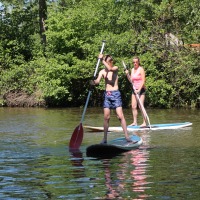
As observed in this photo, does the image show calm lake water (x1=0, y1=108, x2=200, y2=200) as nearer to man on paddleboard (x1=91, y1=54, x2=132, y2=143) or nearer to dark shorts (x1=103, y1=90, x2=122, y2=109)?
man on paddleboard (x1=91, y1=54, x2=132, y2=143)

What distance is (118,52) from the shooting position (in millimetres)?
26016

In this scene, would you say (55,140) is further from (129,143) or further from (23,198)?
(23,198)

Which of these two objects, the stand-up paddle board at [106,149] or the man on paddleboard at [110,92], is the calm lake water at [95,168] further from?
the man on paddleboard at [110,92]

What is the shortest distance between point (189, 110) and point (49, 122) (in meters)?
6.69

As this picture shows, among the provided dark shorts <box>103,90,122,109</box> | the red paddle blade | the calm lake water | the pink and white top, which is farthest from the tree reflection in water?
the pink and white top

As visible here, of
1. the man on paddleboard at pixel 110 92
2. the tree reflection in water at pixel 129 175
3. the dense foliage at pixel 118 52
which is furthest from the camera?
the dense foliage at pixel 118 52

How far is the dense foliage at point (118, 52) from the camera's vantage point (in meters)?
25.1

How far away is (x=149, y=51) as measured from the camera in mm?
26094

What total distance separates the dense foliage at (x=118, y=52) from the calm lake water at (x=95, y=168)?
9.07 meters

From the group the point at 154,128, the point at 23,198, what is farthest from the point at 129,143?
the point at 23,198

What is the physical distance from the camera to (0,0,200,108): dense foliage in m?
25.1

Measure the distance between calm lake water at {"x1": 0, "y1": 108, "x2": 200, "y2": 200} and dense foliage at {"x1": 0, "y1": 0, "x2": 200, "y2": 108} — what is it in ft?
29.8

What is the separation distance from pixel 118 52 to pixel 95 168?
53.7 feet

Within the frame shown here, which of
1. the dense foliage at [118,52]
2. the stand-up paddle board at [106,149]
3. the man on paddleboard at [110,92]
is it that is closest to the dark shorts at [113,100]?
the man on paddleboard at [110,92]
